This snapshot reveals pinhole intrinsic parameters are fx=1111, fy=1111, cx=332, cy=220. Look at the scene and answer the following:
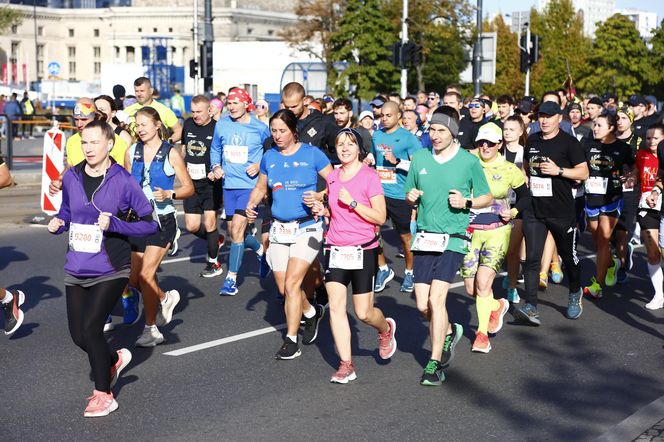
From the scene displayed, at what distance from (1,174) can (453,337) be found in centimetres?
362

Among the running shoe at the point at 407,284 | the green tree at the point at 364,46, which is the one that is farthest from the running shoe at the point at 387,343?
the green tree at the point at 364,46

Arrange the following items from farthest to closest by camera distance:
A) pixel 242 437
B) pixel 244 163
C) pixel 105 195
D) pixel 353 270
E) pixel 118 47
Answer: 1. pixel 118 47
2. pixel 244 163
3. pixel 353 270
4. pixel 105 195
5. pixel 242 437

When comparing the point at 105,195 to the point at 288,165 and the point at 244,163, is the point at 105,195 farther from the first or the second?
the point at 244,163

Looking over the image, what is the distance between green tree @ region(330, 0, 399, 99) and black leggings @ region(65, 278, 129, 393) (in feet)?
160

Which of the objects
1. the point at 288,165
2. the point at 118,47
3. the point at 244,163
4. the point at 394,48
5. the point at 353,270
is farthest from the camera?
the point at 118,47

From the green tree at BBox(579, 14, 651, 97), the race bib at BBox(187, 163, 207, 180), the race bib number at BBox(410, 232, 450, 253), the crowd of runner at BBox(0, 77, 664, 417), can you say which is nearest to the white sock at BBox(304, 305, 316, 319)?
Answer: the crowd of runner at BBox(0, 77, 664, 417)

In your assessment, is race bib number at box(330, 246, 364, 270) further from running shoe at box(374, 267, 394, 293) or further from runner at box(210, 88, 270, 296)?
running shoe at box(374, 267, 394, 293)

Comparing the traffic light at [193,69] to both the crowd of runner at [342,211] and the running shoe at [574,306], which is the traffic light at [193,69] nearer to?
the crowd of runner at [342,211]

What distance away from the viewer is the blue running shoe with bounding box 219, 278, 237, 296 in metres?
11.0

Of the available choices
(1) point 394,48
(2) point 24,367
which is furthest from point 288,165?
(1) point 394,48

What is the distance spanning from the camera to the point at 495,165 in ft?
28.6

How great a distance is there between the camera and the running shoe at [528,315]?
9.63 meters

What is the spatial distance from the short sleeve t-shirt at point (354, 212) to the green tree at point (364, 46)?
47813mm

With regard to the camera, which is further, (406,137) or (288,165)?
(406,137)
